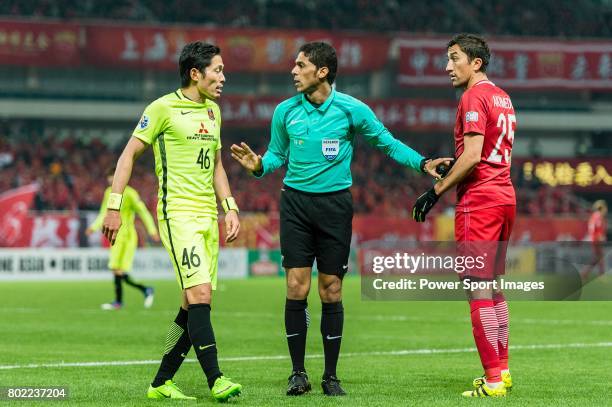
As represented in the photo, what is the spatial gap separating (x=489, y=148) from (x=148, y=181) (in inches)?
1360

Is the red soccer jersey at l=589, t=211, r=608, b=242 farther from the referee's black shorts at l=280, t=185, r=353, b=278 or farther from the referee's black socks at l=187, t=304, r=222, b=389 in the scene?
the referee's black socks at l=187, t=304, r=222, b=389

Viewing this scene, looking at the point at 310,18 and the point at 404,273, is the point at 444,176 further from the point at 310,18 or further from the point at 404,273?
the point at 310,18

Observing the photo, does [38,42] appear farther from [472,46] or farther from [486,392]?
[486,392]

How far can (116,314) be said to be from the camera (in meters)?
19.4

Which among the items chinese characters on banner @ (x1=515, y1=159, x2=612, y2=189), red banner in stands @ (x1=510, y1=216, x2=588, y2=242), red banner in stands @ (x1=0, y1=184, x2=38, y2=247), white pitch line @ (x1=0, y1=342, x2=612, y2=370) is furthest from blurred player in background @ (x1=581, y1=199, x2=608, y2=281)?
white pitch line @ (x1=0, y1=342, x2=612, y2=370)

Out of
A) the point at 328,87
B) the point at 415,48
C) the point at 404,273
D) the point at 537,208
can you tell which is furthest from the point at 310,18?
the point at 328,87

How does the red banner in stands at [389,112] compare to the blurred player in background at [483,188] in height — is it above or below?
above

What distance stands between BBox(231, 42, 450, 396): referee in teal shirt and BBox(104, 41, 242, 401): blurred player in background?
56 centimetres

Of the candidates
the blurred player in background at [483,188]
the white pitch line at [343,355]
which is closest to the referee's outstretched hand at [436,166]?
the blurred player in background at [483,188]

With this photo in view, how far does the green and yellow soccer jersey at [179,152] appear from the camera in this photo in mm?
8547

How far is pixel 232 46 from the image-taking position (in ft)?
157

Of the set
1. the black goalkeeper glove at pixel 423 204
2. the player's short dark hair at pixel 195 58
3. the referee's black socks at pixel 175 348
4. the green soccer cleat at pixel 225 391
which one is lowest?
the green soccer cleat at pixel 225 391

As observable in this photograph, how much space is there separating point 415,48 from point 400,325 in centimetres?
3256

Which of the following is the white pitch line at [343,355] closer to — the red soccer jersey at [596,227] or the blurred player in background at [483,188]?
the blurred player in background at [483,188]
